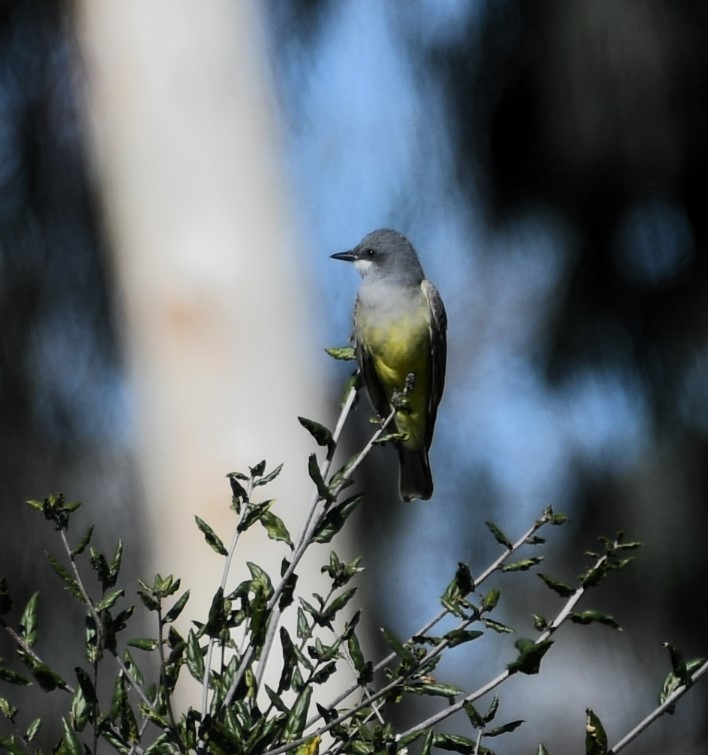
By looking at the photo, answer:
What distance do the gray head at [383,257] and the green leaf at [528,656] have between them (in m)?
1.83

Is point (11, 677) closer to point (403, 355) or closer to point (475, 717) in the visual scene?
point (475, 717)

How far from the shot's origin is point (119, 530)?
310 cm

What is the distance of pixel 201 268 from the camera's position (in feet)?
6.07

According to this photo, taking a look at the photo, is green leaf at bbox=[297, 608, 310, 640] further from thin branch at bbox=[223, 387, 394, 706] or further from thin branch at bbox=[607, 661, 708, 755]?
thin branch at bbox=[607, 661, 708, 755]

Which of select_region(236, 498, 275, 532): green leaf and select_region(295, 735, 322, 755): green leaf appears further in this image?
select_region(236, 498, 275, 532): green leaf

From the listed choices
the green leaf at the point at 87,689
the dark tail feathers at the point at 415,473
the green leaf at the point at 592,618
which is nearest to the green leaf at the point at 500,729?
the green leaf at the point at 592,618

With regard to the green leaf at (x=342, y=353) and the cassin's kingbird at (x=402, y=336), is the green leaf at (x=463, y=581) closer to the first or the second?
the green leaf at (x=342, y=353)

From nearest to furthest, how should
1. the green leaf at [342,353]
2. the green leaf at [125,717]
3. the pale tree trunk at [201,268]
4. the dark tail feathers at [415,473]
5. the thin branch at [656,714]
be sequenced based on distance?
1. the thin branch at [656,714]
2. the green leaf at [125,717]
3. the green leaf at [342,353]
4. the pale tree trunk at [201,268]
5. the dark tail feathers at [415,473]

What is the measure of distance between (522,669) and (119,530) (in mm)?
2177

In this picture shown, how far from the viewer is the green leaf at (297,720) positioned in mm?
1089

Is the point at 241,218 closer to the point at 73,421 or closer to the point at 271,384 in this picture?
the point at 271,384

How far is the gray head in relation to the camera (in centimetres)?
282

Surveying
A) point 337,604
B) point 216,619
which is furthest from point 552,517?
point 216,619

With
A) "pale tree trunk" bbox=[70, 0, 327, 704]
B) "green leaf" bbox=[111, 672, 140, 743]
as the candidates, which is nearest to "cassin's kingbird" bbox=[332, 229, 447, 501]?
"pale tree trunk" bbox=[70, 0, 327, 704]
